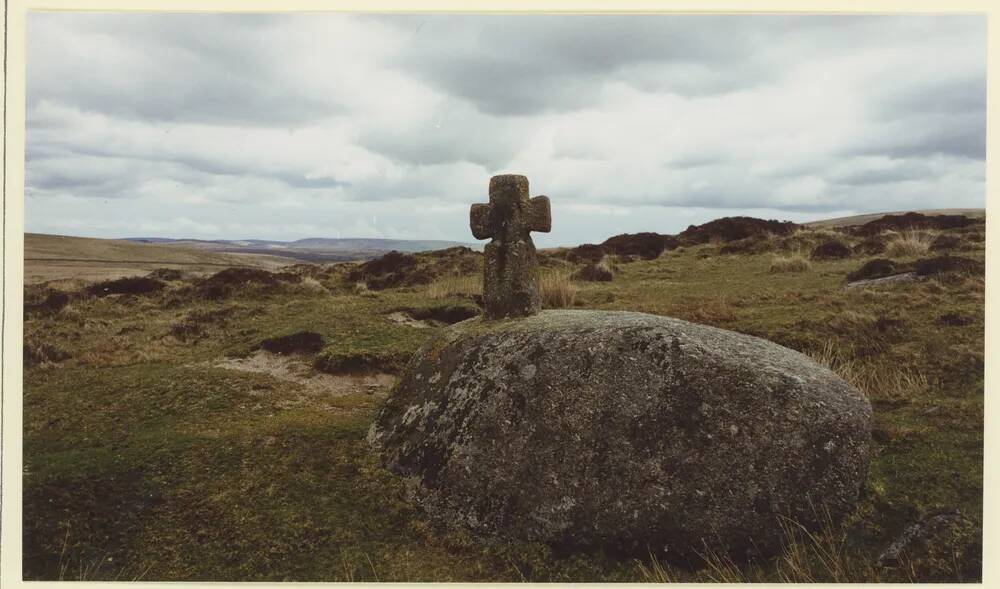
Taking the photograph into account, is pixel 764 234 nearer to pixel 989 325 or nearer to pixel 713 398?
pixel 989 325

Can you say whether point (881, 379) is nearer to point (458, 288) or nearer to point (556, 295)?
point (556, 295)

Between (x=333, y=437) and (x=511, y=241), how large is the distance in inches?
108

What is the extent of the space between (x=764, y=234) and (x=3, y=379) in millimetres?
23987

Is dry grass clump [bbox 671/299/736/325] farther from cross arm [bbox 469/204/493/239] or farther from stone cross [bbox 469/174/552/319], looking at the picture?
cross arm [bbox 469/204/493/239]

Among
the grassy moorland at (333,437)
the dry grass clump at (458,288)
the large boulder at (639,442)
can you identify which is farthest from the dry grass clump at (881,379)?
the dry grass clump at (458,288)

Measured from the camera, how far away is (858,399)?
4.89 meters

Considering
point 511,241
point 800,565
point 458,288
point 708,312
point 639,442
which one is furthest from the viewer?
point 458,288

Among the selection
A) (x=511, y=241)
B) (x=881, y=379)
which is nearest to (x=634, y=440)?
(x=511, y=241)

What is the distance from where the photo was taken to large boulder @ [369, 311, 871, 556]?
14.3 ft

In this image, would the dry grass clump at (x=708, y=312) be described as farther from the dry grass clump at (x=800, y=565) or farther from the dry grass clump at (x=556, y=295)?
the dry grass clump at (x=800, y=565)

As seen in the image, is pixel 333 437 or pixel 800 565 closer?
pixel 800 565

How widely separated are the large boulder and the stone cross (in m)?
0.84

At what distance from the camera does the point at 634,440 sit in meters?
4.63

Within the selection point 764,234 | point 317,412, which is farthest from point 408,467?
point 764,234
